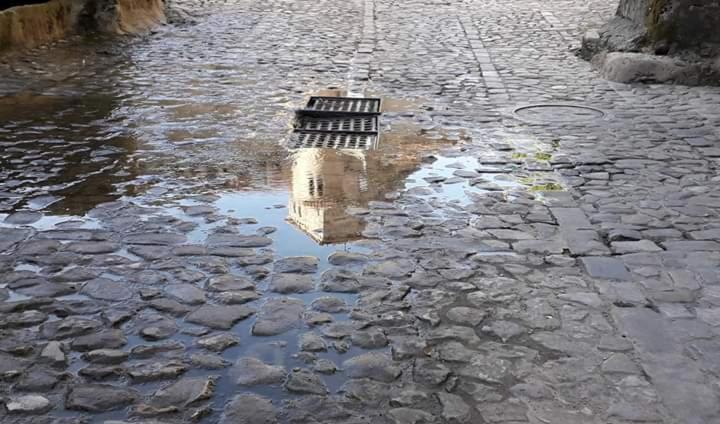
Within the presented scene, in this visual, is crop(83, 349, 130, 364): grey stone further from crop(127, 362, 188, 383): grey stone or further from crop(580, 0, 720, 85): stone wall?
crop(580, 0, 720, 85): stone wall

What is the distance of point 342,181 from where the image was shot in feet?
20.3

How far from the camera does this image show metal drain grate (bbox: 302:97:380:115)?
8375 millimetres

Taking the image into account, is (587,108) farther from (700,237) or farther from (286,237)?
(286,237)

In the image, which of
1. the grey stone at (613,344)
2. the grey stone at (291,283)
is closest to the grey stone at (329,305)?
the grey stone at (291,283)

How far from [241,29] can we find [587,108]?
6885 millimetres

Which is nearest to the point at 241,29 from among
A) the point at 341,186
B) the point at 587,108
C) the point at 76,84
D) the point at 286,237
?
the point at 76,84

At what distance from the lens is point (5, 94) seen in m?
8.74

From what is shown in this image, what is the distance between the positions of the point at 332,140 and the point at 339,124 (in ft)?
1.81

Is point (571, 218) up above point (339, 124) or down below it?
above

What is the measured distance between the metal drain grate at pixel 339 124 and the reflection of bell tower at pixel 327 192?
715 millimetres

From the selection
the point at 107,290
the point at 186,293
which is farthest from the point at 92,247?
the point at 186,293

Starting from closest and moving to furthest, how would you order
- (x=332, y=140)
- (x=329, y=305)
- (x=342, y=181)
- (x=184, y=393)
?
1. (x=184, y=393)
2. (x=329, y=305)
3. (x=342, y=181)
4. (x=332, y=140)

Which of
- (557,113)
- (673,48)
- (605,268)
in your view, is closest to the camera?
(605,268)

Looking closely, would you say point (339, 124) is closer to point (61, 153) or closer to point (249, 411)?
point (61, 153)
